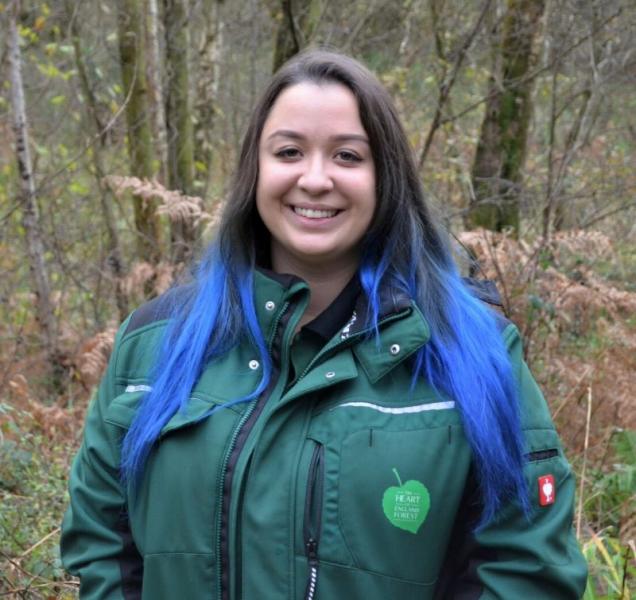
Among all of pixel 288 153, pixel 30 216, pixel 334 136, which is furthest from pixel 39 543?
pixel 30 216

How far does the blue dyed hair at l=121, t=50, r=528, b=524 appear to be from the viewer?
2062mm

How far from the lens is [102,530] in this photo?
2242mm

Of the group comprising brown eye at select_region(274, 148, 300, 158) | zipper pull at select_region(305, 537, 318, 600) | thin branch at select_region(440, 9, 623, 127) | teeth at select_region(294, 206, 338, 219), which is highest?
thin branch at select_region(440, 9, 623, 127)

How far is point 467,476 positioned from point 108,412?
0.94 metres

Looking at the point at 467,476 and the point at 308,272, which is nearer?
the point at 467,476

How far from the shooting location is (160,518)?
84.0 inches

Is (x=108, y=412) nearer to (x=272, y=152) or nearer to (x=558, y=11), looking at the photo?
(x=272, y=152)

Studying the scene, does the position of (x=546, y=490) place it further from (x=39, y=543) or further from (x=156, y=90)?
(x=156, y=90)

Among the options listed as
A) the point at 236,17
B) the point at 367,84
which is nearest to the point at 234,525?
the point at 367,84

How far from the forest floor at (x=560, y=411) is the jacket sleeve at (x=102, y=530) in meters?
1.16

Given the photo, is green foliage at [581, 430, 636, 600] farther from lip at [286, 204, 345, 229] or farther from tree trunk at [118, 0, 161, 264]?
tree trunk at [118, 0, 161, 264]

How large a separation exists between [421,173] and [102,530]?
226 inches

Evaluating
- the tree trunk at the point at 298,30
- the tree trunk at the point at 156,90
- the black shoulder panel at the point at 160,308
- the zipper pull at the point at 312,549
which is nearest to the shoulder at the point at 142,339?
the black shoulder panel at the point at 160,308

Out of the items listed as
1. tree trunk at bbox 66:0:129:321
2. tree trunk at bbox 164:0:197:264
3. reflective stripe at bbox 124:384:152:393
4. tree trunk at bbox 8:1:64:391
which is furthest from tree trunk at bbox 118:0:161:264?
reflective stripe at bbox 124:384:152:393
